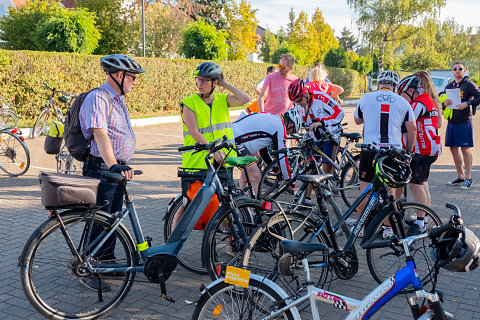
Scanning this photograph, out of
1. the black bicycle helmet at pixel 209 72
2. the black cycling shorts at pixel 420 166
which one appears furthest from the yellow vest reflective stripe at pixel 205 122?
the black cycling shorts at pixel 420 166

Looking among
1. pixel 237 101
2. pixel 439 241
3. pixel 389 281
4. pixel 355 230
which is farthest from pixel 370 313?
pixel 237 101

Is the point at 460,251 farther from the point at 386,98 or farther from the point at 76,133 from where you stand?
the point at 386,98

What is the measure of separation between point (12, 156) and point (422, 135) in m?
6.69

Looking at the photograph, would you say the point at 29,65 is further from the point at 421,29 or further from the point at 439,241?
the point at 421,29

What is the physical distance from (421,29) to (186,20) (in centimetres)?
2335

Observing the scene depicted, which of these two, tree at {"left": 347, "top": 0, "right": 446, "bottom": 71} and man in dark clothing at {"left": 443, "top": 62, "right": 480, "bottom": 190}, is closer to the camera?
man in dark clothing at {"left": 443, "top": 62, "right": 480, "bottom": 190}

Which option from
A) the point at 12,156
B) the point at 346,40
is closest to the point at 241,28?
the point at 12,156

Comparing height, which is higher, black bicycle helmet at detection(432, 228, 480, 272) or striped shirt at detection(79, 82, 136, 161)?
striped shirt at detection(79, 82, 136, 161)

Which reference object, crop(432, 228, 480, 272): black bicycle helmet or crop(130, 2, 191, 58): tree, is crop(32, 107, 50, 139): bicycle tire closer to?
crop(432, 228, 480, 272): black bicycle helmet

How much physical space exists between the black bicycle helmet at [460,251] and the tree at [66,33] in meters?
18.9

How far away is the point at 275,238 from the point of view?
382 cm

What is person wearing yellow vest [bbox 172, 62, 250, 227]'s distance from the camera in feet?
14.8

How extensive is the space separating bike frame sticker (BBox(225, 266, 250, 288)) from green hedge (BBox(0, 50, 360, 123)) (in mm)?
13273

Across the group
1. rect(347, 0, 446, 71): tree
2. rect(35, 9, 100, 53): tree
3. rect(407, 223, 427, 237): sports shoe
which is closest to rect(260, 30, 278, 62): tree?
rect(347, 0, 446, 71): tree
